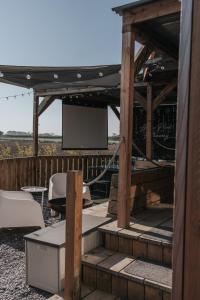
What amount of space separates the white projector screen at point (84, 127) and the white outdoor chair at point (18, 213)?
494 cm

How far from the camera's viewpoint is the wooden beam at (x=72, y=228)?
2.29 meters

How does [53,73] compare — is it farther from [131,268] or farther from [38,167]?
[38,167]

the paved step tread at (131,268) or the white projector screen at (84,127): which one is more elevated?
the white projector screen at (84,127)

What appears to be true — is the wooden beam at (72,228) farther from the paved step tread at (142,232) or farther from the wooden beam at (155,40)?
the wooden beam at (155,40)

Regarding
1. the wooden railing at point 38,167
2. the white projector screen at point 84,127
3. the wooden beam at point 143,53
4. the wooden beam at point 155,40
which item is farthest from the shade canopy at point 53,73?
the white projector screen at point 84,127

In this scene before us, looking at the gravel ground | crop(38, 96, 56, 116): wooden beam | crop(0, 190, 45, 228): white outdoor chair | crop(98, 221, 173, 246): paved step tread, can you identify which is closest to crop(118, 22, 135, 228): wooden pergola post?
crop(98, 221, 173, 246): paved step tread

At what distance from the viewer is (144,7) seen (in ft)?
9.35

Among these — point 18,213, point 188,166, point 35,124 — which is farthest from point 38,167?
point 188,166

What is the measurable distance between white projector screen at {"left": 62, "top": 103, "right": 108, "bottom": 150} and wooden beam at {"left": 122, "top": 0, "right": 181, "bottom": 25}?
20.1ft

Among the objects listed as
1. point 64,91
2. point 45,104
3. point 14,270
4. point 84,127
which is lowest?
point 14,270

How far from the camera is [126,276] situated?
7.98 ft

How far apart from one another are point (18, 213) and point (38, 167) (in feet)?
12.1

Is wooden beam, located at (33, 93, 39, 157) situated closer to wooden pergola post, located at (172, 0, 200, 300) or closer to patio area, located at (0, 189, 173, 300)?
patio area, located at (0, 189, 173, 300)

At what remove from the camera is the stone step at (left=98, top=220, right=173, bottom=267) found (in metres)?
2.67
